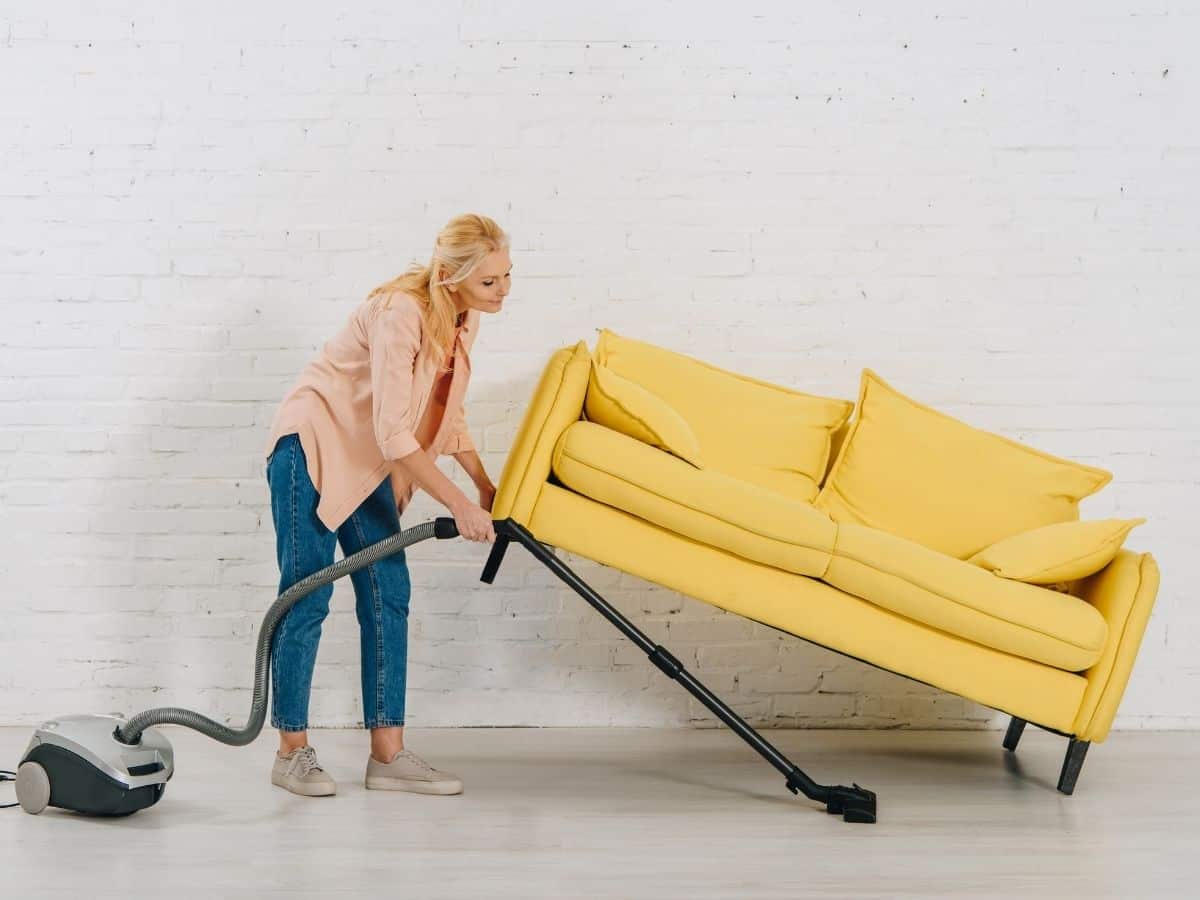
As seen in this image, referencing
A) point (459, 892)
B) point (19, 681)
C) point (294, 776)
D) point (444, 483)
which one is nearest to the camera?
point (459, 892)

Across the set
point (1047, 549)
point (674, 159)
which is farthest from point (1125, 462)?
point (674, 159)

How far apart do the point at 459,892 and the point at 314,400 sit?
1.13 meters

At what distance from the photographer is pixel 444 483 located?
8.52 ft

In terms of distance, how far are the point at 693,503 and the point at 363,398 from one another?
76cm

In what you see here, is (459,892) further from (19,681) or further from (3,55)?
(3,55)

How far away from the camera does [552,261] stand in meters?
3.68

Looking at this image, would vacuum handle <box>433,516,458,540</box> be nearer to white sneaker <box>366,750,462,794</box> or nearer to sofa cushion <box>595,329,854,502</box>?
white sneaker <box>366,750,462,794</box>

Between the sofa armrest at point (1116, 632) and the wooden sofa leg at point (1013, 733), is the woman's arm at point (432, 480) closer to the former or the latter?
the sofa armrest at point (1116, 632)

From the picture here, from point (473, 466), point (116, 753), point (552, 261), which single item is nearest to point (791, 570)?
point (473, 466)

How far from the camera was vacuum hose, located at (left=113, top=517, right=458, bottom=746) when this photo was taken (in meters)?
2.53

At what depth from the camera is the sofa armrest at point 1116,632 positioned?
2826 millimetres

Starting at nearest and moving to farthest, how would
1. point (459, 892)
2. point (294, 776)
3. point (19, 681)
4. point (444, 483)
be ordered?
point (459, 892)
point (444, 483)
point (294, 776)
point (19, 681)

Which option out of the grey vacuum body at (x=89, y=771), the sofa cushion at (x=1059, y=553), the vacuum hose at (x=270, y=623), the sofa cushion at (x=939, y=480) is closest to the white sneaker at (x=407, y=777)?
the vacuum hose at (x=270, y=623)

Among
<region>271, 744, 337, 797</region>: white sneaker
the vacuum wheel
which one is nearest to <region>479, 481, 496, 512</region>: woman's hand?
<region>271, 744, 337, 797</region>: white sneaker
